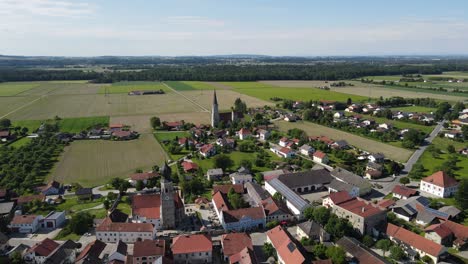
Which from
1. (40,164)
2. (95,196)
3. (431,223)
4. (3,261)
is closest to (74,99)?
(40,164)

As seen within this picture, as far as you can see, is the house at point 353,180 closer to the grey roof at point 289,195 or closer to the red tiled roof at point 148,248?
the grey roof at point 289,195

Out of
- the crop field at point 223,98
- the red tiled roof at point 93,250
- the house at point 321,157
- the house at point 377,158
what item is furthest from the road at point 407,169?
the crop field at point 223,98

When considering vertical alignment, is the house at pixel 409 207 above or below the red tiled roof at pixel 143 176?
below

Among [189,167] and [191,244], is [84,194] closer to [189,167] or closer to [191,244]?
[189,167]

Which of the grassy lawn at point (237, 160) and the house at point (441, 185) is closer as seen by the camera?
the house at point (441, 185)

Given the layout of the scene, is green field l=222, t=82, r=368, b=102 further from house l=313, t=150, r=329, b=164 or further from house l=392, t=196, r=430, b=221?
house l=392, t=196, r=430, b=221

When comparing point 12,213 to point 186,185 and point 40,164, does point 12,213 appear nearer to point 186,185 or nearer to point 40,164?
point 40,164

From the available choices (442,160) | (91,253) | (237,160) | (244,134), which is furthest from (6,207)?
(442,160)
